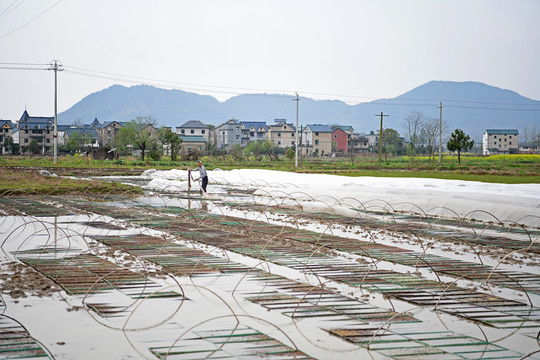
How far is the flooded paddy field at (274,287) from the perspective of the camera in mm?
4707

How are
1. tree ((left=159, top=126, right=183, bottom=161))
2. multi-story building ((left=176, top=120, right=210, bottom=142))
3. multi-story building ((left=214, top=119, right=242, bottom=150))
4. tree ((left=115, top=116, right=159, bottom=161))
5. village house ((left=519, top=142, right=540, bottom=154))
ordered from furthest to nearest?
multi-story building ((left=214, top=119, right=242, bottom=150)), multi-story building ((left=176, top=120, right=210, bottom=142)), village house ((left=519, top=142, right=540, bottom=154)), tree ((left=159, top=126, right=183, bottom=161)), tree ((left=115, top=116, right=159, bottom=161))

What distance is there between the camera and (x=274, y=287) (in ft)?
21.6

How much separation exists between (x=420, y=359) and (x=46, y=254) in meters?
5.83

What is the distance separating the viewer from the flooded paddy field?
15.4 ft

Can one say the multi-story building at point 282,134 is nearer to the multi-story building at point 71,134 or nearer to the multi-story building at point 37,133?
the multi-story building at point 71,134

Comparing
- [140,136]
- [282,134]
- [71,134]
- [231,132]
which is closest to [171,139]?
[140,136]

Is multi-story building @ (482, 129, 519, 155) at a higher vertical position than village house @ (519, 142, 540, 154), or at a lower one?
higher

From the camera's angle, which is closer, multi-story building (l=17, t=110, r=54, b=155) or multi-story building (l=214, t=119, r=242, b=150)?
multi-story building (l=17, t=110, r=54, b=155)

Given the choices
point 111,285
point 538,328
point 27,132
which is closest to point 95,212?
point 111,285

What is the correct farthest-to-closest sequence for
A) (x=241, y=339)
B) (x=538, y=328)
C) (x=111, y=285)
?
(x=111, y=285), (x=538, y=328), (x=241, y=339)

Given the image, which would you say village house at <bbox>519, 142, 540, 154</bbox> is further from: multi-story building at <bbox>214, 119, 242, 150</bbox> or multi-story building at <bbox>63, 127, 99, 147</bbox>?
multi-story building at <bbox>63, 127, 99, 147</bbox>

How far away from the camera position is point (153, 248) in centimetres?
893

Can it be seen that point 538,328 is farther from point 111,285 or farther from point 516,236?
point 516,236

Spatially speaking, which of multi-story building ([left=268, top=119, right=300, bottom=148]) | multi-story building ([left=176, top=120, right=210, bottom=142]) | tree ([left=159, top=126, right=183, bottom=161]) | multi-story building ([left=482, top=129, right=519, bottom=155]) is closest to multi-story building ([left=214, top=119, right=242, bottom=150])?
multi-story building ([left=176, top=120, right=210, bottom=142])
